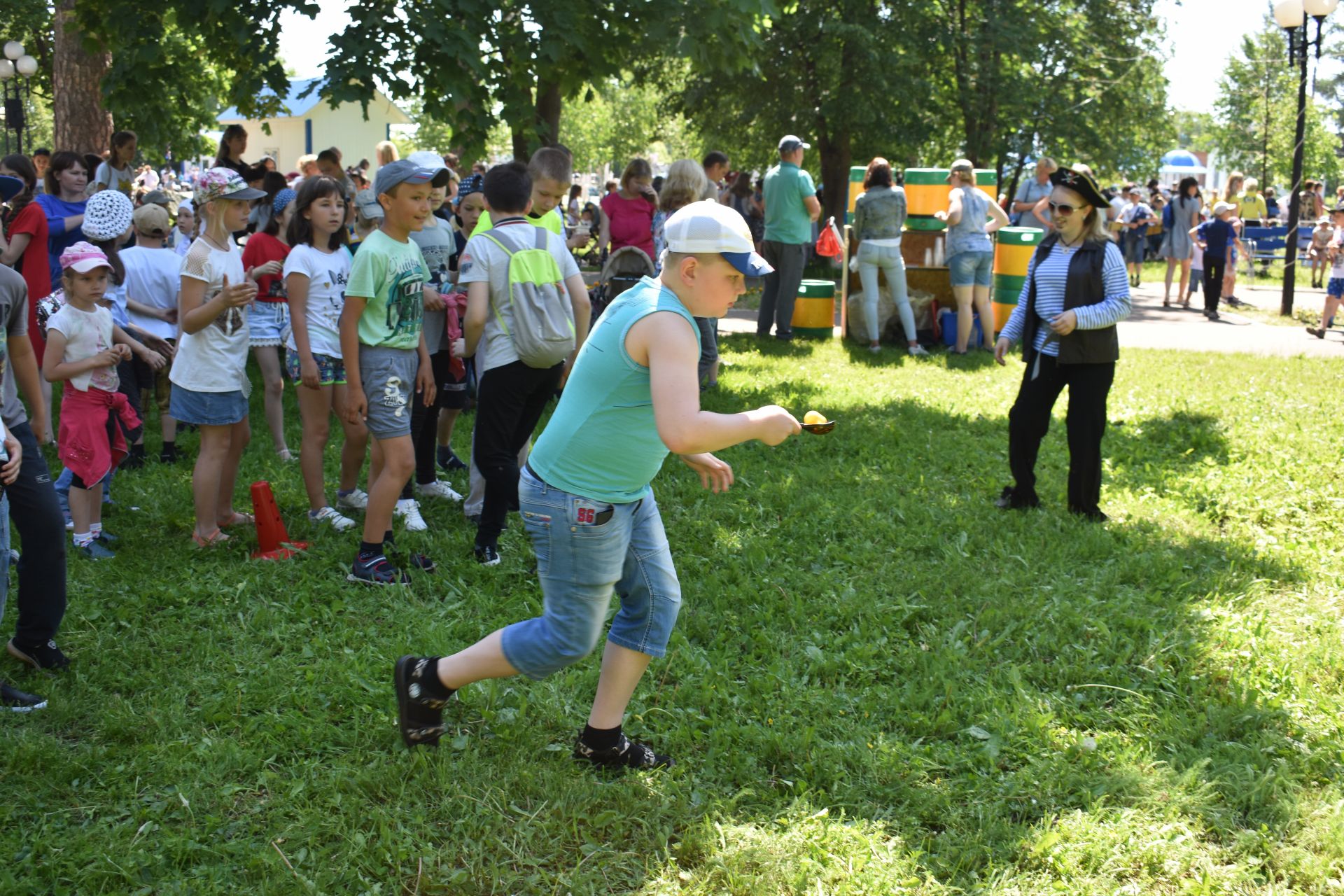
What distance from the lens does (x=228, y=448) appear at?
6117 millimetres

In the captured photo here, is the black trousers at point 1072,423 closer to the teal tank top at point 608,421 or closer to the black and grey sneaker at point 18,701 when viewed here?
the teal tank top at point 608,421

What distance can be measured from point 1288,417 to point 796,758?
699cm

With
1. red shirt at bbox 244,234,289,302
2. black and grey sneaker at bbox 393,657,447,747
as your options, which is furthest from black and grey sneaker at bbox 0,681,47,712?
red shirt at bbox 244,234,289,302

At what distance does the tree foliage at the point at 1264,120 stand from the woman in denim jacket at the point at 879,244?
29.3 metres

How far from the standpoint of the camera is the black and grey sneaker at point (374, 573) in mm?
5488

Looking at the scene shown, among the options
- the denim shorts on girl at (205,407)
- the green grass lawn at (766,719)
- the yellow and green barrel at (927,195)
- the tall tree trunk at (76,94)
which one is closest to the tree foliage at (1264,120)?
the yellow and green barrel at (927,195)

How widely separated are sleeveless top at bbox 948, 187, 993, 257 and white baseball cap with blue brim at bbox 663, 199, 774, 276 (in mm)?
9652

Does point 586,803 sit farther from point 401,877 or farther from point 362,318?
point 362,318

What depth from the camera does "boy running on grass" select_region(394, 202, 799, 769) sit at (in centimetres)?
306

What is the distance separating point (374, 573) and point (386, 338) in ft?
3.69

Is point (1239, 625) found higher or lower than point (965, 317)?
lower

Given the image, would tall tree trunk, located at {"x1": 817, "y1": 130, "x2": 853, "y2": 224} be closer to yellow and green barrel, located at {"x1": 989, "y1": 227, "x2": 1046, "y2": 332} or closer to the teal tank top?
yellow and green barrel, located at {"x1": 989, "y1": 227, "x2": 1046, "y2": 332}

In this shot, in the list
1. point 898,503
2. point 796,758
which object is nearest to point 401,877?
point 796,758

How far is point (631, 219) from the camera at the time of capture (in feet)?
33.9
